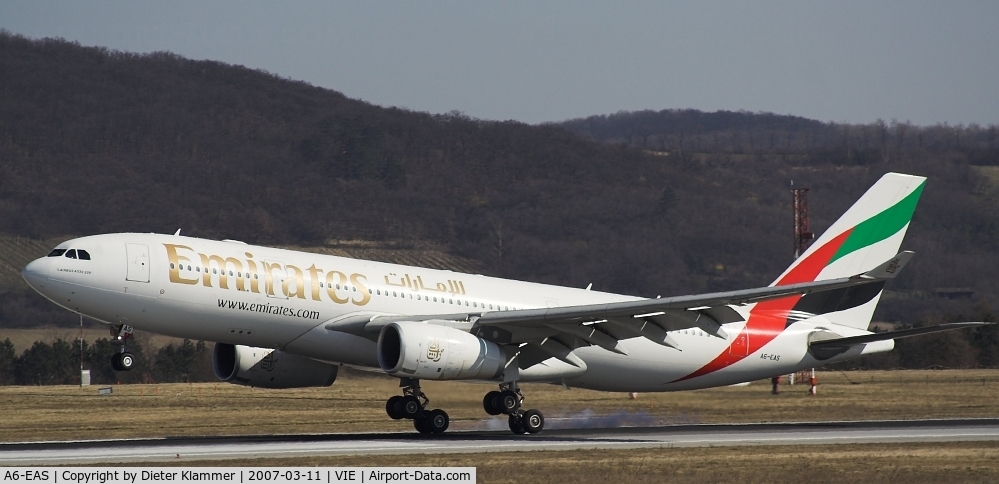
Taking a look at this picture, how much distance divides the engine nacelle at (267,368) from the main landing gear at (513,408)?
497 centimetres

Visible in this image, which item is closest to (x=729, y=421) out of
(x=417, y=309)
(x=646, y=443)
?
(x=646, y=443)

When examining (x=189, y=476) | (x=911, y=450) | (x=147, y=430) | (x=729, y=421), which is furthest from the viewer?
(x=729, y=421)

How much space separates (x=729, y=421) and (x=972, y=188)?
5456 inches

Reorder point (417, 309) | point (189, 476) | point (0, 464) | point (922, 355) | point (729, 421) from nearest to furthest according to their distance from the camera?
point (189, 476) → point (0, 464) → point (417, 309) → point (729, 421) → point (922, 355)

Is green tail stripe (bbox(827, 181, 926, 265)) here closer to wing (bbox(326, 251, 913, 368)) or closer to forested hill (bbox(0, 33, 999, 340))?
wing (bbox(326, 251, 913, 368))

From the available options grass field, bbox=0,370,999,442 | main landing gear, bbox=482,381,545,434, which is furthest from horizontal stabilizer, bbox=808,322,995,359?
main landing gear, bbox=482,381,545,434

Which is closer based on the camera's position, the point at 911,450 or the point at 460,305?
the point at 911,450

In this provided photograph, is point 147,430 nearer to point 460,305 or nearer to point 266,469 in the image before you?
point 460,305

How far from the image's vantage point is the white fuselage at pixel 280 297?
94.1 ft

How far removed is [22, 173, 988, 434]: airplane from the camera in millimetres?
28766

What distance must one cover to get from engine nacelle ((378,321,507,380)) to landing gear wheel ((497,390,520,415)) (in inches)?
35.3

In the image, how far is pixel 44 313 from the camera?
10269cm

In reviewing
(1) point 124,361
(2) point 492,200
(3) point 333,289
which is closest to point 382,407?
(3) point 333,289

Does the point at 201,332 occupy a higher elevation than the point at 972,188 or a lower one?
lower
